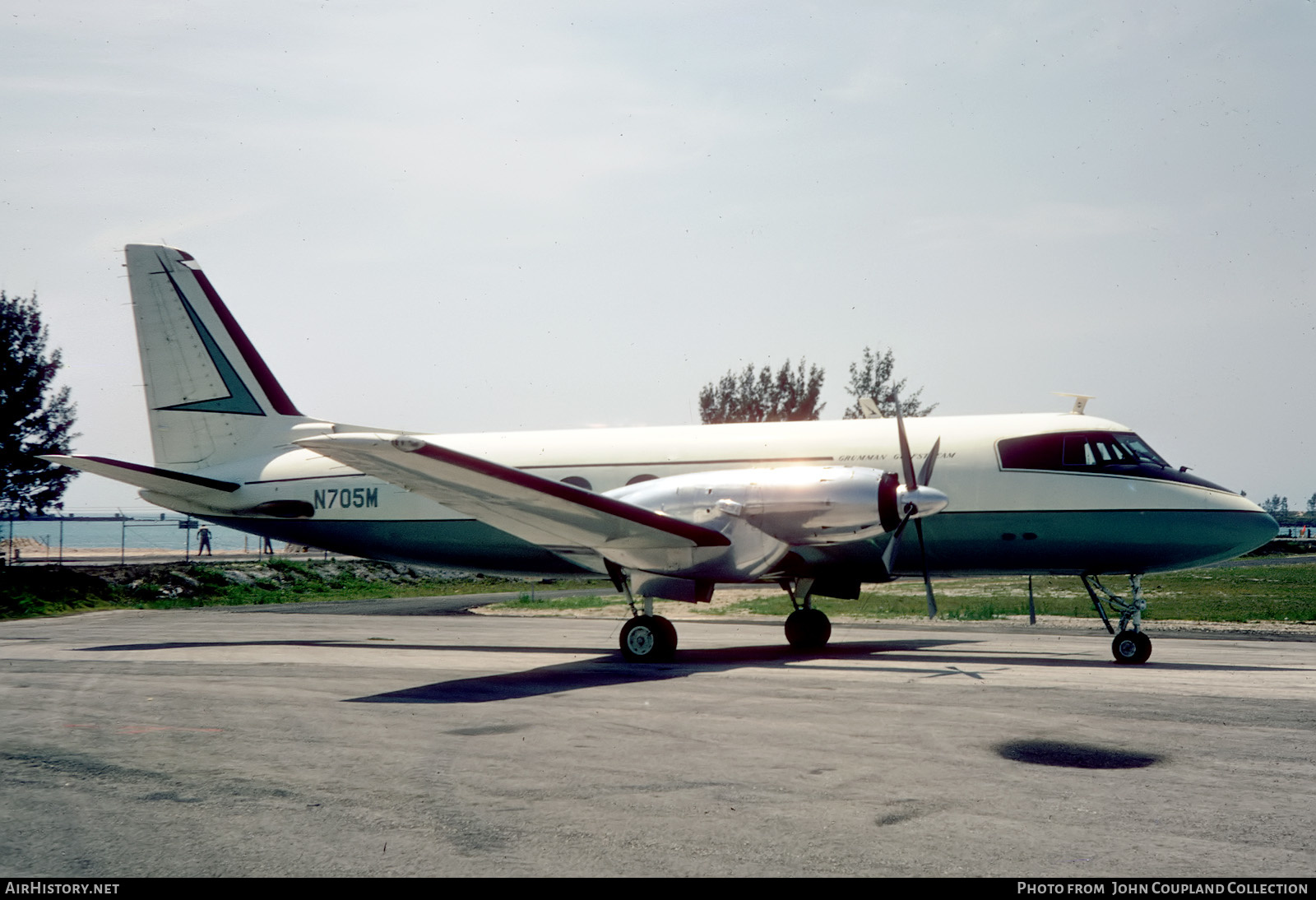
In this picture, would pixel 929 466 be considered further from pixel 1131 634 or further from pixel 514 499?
pixel 514 499

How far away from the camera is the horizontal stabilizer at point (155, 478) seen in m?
19.7

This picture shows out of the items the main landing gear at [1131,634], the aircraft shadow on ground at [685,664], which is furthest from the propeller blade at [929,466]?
the main landing gear at [1131,634]

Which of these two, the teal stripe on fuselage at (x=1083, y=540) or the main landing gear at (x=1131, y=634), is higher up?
the teal stripe on fuselage at (x=1083, y=540)

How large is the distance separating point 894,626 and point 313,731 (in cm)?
1707

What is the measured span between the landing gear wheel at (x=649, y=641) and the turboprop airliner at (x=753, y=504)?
0.03 meters

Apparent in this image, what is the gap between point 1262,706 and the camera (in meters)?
11.5

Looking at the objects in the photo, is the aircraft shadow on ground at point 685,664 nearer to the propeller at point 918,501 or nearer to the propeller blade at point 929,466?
the propeller at point 918,501

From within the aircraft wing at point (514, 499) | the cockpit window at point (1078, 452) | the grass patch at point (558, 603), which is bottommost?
the grass patch at point (558, 603)

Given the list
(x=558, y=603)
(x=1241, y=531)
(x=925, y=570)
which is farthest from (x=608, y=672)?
(x=558, y=603)

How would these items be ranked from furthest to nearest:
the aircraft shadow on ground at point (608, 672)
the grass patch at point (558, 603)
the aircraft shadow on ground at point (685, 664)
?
the grass patch at point (558, 603) → the aircraft shadow on ground at point (685, 664) → the aircraft shadow on ground at point (608, 672)

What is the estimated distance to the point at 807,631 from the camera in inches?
747

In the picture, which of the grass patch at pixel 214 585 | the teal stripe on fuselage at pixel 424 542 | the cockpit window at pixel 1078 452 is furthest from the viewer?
the grass patch at pixel 214 585

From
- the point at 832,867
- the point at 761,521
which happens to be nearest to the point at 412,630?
the point at 761,521

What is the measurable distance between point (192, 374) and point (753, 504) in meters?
14.7
